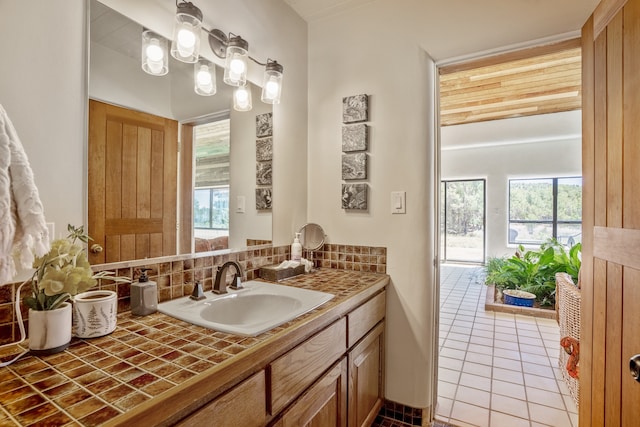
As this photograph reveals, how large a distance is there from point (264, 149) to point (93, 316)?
46.1 inches

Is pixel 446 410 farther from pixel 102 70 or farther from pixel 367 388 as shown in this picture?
pixel 102 70

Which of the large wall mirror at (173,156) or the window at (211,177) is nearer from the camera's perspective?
the large wall mirror at (173,156)

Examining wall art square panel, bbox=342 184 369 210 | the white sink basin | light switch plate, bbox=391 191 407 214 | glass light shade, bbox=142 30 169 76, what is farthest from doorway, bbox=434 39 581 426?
glass light shade, bbox=142 30 169 76

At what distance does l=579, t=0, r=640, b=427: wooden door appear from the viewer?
3.14 ft

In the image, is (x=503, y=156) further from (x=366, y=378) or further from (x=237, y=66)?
(x=237, y=66)

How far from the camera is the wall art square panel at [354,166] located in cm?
186

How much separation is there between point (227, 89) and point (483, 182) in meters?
6.16

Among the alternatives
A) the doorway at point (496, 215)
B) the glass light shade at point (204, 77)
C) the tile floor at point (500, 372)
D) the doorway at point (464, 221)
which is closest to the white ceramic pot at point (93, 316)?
the glass light shade at point (204, 77)

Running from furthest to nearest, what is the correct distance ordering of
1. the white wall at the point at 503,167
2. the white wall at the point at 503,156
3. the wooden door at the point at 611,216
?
the white wall at the point at 503,167 < the white wall at the point at 503,156 < the wooden door at the point at 611,216

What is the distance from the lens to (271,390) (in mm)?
899

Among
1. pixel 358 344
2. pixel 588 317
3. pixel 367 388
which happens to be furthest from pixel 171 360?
pixel 588 317

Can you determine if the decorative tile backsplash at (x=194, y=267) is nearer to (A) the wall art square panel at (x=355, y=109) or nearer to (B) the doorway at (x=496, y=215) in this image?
(B) the doorway at (x=496, y=215)

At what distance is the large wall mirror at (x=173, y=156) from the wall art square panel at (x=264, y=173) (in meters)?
0.05

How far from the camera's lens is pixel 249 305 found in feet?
4.54
